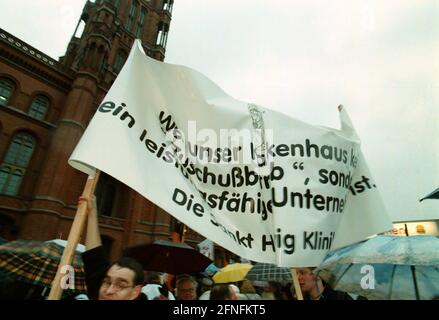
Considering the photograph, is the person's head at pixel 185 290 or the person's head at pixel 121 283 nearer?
the person's head at pixel 121 283

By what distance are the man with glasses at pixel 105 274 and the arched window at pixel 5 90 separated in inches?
777

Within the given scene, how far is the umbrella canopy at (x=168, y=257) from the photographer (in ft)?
19.8

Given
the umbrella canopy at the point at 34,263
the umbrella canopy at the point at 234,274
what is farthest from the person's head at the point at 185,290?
the umbrella canopy at the point at 234,274

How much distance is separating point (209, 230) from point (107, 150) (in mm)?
891

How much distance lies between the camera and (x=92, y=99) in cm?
1980

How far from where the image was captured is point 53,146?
676 inches

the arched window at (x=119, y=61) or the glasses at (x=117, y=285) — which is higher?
the arched window at (x=119, y=61)

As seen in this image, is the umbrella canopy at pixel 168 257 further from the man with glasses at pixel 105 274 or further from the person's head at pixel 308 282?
the man with glasses at pixel 105 274

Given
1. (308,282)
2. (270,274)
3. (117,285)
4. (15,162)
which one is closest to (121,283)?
(117,285)

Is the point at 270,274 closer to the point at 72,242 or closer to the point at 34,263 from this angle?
the point at 34,263

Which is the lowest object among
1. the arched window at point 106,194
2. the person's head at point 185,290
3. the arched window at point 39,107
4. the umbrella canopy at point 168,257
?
the person's head at point 185,290
